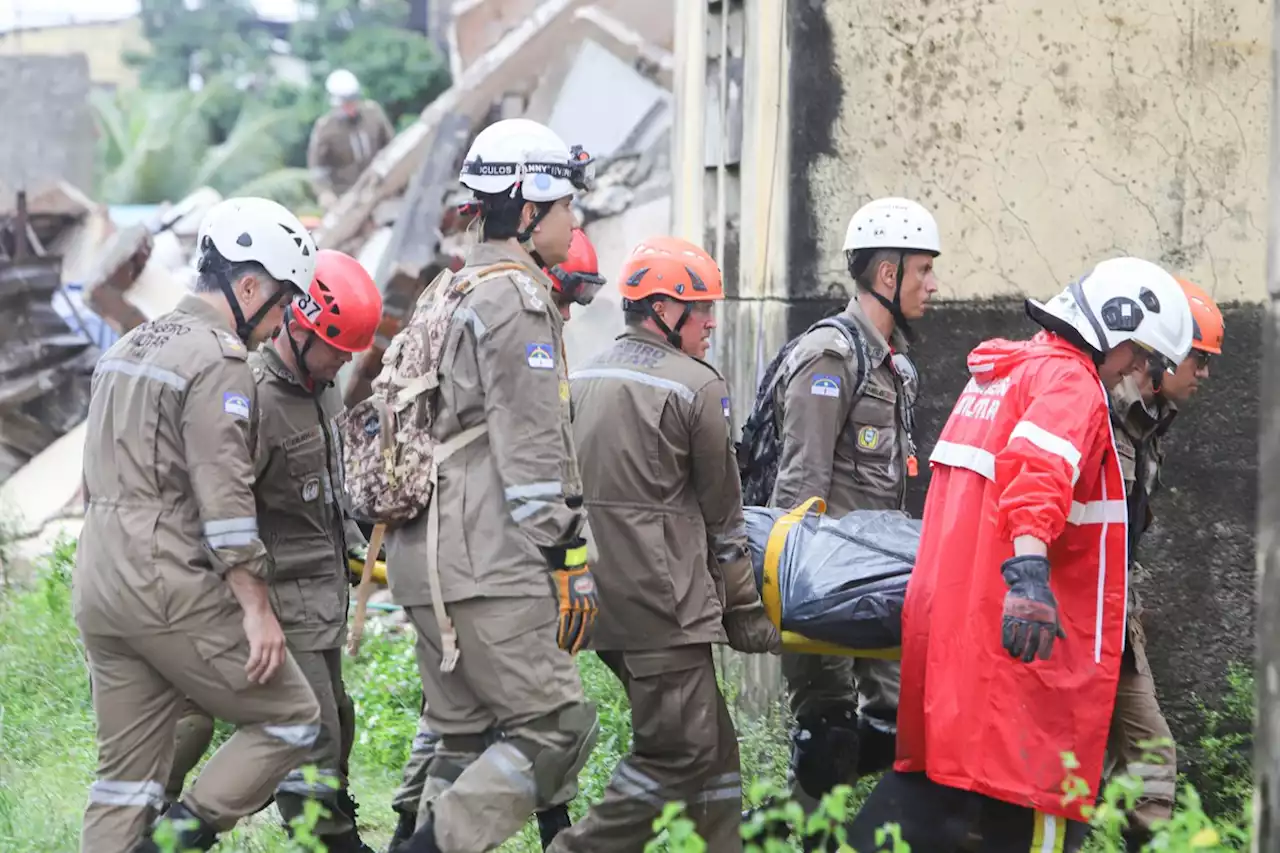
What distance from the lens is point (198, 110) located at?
33375 millimetres

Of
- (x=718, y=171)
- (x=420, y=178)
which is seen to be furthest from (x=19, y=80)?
(x=718, y=171)

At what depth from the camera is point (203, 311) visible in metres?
4.62

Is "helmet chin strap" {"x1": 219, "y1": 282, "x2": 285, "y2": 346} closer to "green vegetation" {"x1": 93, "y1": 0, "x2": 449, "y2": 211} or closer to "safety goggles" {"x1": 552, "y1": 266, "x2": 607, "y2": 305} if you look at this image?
"safety goggles" {"x1": 552, "y1": 266, "x2": 607, "y2": 305}

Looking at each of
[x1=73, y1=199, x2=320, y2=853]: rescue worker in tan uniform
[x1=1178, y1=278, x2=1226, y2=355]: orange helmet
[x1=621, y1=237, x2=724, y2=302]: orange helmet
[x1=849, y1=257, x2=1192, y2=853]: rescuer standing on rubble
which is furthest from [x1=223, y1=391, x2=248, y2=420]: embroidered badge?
[x1=1178, y1=278, x2=1226, y2=355]: orange helmet

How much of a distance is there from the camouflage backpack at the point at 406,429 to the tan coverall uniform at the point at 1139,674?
1.82m

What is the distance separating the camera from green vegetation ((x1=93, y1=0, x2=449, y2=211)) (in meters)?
30.5

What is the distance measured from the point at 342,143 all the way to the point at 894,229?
15.2m

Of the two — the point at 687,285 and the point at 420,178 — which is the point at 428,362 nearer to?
the point at 687,285

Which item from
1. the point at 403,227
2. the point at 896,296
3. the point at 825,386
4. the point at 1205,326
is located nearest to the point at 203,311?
the point at 825,386

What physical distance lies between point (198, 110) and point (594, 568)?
30.3 metres

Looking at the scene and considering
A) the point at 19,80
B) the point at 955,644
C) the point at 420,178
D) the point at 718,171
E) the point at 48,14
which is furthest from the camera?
the point at 48,14

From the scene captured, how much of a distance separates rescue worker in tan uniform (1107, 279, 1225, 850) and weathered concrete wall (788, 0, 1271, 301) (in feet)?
3.74

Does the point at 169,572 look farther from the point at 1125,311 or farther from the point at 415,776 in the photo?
the point at 1125,311

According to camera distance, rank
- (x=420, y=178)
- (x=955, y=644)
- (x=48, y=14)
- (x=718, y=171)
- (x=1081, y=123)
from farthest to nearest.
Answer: (x=48, y=14) → (x=420, y=178) → (x=718, y=171) → (x=1081, y=123) → (x=955, y=644)
